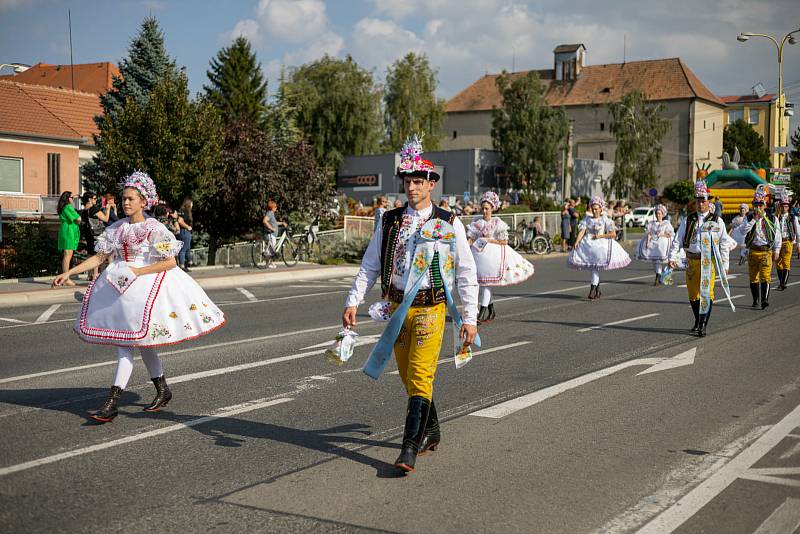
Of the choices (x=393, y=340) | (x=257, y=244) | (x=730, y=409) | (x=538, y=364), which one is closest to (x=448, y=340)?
(x=538, y=364)

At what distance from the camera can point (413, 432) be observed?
5574mm

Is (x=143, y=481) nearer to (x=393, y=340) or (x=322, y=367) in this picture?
(x=393, y=340)

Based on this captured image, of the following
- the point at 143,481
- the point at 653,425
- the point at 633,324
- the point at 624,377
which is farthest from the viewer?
the point at 633,324

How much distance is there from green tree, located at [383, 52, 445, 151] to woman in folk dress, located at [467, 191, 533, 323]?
2185 inches

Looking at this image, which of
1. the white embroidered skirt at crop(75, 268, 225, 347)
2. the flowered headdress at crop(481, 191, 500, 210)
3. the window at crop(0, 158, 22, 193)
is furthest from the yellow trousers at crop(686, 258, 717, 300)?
the window at crop(0, 158, 22, 193)

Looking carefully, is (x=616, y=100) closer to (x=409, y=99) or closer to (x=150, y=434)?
(x=409, y=99)

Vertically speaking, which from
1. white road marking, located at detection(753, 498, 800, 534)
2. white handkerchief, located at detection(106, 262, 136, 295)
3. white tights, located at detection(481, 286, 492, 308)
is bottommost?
white road marking, located at detection(753, 498, 800, 534)

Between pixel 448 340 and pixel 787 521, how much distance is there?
269 inches

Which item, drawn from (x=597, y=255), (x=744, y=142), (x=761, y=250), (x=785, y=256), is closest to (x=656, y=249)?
(x=785, y=256)

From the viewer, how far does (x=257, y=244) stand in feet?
82.9

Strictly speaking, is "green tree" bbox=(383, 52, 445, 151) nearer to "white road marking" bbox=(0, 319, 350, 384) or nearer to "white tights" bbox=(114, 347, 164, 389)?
"white road marking" bbox=(0, 319, 350, 384)

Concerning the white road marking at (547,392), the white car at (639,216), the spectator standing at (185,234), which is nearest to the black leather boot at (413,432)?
the white road marking at (547,392)

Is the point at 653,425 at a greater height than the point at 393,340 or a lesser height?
lesser

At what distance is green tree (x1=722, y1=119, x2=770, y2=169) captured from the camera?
97125mm
